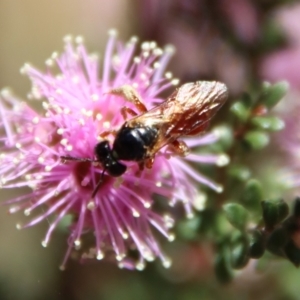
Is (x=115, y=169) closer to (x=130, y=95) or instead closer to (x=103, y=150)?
(x=103, y=150)

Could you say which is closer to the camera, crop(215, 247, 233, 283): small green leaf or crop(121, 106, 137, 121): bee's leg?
crop(121, 106, 137, 121): bee's leg

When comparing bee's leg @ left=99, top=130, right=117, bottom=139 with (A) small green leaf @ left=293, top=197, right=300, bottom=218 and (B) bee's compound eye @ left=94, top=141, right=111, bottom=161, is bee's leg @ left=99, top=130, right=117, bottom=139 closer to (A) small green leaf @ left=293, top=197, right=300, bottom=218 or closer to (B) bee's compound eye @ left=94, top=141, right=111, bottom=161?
(B) bee's compound eye @ left=94, top=141, right=111, bottom=161

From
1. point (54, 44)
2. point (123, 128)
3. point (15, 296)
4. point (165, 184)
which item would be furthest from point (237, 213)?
point (54, 44)

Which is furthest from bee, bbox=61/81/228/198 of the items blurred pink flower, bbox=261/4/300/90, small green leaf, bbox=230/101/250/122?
blurred pink flower, bbox=261/4/300/90

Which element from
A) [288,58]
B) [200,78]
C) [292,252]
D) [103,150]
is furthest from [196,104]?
[288,58]

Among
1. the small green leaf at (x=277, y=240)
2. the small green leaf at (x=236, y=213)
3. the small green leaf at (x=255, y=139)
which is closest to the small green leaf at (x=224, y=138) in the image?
the small green leaf at (x=255, y=139)
